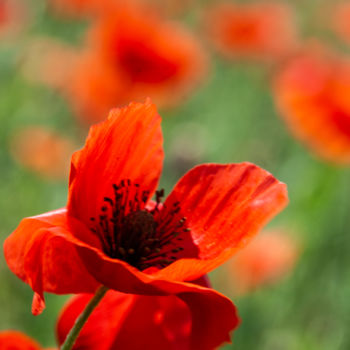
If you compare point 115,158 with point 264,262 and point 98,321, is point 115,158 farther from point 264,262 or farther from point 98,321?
point 264,262

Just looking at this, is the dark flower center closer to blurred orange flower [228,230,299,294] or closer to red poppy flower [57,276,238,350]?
red poppy flower [57,276,238,350]

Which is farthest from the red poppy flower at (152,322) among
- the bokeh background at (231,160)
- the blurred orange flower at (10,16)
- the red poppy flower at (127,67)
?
the blurred orange flower at (10,16)

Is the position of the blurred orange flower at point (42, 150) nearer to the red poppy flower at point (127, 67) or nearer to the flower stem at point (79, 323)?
the red poppy flower at point (127, 67)

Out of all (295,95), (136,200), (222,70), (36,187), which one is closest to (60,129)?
(36,187)

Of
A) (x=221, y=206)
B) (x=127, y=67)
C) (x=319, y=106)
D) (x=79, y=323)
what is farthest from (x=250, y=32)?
(x=79, y=323)

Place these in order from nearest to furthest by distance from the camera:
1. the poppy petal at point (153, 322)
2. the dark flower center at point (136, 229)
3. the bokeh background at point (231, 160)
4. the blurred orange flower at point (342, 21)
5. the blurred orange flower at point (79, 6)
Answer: the poppy petal at point (153, 322), the dark flower center at point (136, 229), the bokeh background at point (231, 160), the blurred orange flower at point (79, 6), the blurred orange flower at point (342, 21)

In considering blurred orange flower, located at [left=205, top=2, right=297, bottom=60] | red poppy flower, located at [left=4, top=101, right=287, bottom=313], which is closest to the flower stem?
red poppy flower, located at [left=4, top=101, right=287, bottom=313]

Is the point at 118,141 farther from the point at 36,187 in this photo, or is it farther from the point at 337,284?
the point at 36,187
